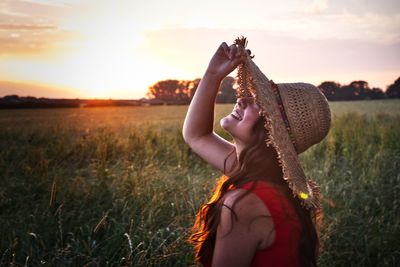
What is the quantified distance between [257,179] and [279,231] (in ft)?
0.73

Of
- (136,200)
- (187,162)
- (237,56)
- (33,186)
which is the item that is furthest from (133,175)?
(237,56)

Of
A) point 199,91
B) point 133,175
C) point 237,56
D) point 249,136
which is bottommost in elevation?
point 133,175

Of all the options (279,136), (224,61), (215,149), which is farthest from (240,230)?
(224,61)

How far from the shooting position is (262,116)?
173 cm

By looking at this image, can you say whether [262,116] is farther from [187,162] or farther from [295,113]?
[187,162]

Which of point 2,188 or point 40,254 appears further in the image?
point 2,188

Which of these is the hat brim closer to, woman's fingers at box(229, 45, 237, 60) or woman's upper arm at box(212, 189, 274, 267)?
woman's fingers at box(229, 45, 237, 60)

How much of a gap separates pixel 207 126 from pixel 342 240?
2325 millimetres

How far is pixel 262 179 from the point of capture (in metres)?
1.60

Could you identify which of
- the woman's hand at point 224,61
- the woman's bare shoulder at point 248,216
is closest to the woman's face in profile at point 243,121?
the woman's hand at point 224,61

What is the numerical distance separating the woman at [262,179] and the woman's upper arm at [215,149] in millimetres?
52

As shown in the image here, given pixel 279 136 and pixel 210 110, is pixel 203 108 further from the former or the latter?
pixel 279 136

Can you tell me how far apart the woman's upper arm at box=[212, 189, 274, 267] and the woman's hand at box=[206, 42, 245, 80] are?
2.23 ft

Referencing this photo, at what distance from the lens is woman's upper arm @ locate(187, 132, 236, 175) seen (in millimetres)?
2033
